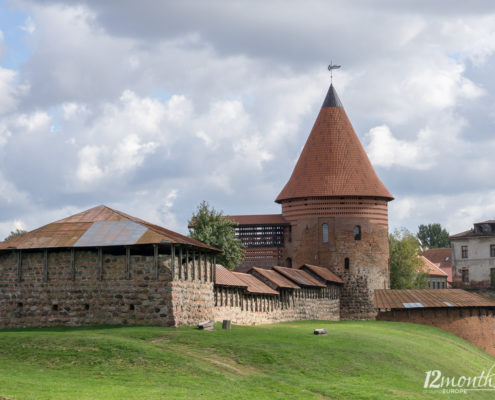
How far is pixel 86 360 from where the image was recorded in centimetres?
2273

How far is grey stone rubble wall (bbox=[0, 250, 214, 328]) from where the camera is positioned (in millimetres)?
29453

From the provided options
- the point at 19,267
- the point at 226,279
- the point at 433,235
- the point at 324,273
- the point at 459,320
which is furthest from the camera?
the point at 433,235

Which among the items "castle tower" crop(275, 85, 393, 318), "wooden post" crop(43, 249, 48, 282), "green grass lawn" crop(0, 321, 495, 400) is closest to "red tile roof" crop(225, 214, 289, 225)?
"castle tower" crop(275, 85, 393, 318)

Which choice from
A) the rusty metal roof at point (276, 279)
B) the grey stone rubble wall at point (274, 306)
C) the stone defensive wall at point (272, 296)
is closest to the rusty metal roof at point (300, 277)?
the stone defensive wall at point (272, 296)

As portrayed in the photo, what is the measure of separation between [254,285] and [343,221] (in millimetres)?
19016

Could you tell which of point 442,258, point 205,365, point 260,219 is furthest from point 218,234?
point 442,258

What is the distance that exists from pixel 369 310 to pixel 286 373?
33.9 metres

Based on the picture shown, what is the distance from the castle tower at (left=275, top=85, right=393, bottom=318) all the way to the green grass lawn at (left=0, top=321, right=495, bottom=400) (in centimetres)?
2629

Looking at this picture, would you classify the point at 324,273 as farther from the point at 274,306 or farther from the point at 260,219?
the point at 274,306

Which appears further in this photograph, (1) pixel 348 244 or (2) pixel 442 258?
(2) pixel 442 258

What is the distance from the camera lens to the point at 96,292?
30.2m

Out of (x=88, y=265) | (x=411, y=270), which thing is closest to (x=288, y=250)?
(x=411, y=270)

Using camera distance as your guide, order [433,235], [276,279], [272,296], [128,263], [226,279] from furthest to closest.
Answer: [433,235]
[276,279]
[272,296]
[226,279]
[128,263]

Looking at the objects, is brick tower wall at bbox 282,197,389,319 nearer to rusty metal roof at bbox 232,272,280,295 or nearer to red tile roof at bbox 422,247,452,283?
rusty metal roof at bbox 232,272,280,295
